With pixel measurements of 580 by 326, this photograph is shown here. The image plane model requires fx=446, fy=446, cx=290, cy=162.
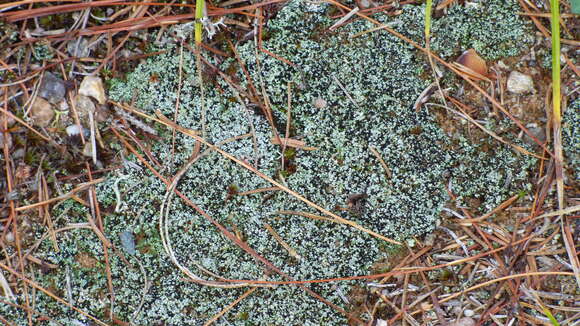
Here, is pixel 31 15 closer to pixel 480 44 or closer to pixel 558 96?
pixel 480 44

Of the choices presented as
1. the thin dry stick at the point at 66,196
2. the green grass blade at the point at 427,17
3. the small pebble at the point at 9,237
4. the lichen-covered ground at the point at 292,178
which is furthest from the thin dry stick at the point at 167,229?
the green grass blade at the point at 427,17

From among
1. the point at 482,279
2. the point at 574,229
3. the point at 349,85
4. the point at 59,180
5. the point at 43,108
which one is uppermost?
the point at 43,108

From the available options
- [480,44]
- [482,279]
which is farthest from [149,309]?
[480,44]

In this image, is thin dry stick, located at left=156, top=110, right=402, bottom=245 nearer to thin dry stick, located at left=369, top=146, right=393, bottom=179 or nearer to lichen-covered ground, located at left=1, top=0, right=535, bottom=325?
lichen-covered ground, located at left=1, top=0, right=535, bottom=325

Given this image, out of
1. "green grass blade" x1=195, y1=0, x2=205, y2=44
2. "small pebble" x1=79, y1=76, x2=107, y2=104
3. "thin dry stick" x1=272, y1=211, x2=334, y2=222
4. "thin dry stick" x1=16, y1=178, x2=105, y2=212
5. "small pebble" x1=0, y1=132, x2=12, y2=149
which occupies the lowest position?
"thin dry stick" x1=272, y1=211, x2=334, y2=222

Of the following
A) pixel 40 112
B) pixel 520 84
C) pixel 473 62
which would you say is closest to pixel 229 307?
pixel 40 112

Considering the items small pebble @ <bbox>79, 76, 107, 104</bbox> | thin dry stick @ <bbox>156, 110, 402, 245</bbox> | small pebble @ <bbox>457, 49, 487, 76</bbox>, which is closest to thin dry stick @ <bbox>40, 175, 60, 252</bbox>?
small pebble @ <bbox>79, 76, 107, 104</bbox>
